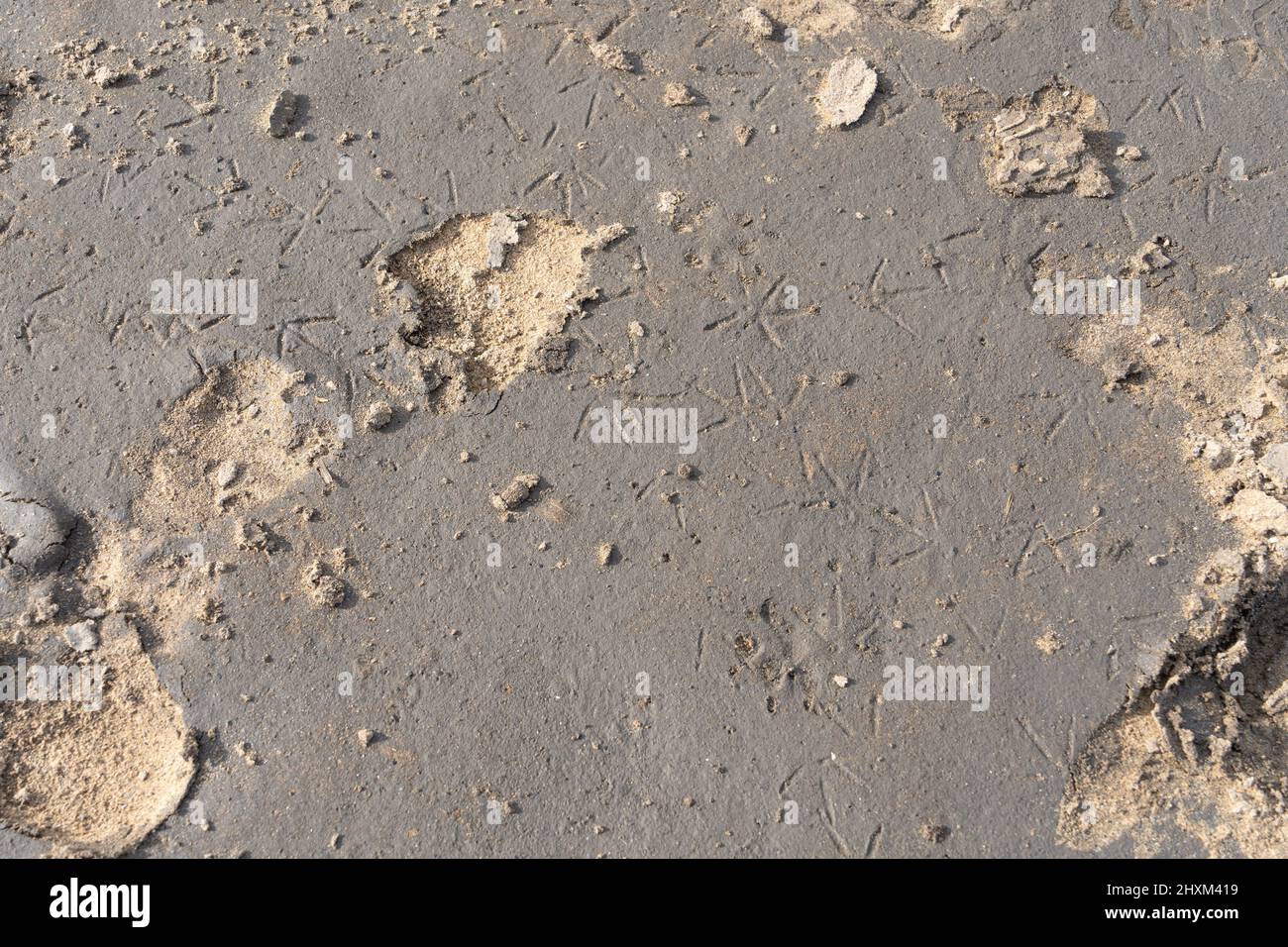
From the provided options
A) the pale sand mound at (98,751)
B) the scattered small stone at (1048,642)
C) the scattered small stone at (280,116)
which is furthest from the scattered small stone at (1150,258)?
the pale sand mound at (98,751)

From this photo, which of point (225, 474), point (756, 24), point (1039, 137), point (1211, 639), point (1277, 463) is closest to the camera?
point (1211, 639)

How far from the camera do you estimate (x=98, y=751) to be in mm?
3943

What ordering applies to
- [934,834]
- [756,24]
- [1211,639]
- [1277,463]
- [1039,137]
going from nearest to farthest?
[934,834]
[1211,639]
[1277,463]
[1039,137]
[756,24]

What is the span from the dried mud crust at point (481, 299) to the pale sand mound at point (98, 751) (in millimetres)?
1651

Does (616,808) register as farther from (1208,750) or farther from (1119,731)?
(1208,750)

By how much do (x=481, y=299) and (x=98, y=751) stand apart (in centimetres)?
255

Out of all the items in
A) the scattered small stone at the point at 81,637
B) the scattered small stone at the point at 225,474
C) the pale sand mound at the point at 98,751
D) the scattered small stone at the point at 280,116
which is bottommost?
the pale sand mound at the point at 98,751

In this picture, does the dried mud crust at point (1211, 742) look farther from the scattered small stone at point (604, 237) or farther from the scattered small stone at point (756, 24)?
the scattered small stone at point (756, 24)

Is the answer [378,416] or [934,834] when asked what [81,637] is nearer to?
[378,416]

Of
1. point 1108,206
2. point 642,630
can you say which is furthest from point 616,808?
point 1108,206

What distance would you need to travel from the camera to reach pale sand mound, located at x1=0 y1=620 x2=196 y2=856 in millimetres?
3840

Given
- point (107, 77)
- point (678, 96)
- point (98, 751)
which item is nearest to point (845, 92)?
point (678, 96)

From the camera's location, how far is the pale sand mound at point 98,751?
12.6ft

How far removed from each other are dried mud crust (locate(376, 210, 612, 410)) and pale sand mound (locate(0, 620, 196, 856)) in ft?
5.42
